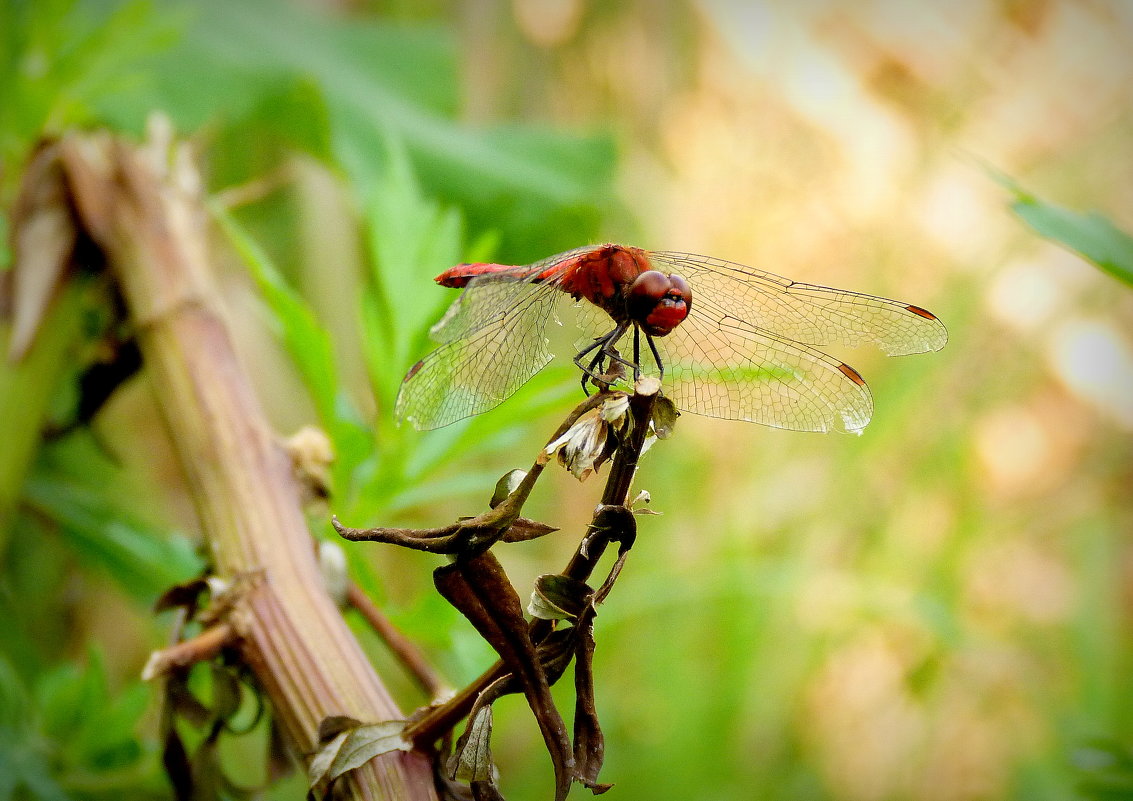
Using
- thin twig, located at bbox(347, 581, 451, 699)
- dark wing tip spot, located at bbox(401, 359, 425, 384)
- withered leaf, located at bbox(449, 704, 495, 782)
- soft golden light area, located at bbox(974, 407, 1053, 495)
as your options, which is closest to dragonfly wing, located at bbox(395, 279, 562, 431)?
dark wing tip spot, located at bbox(401, 359, 425, 384)

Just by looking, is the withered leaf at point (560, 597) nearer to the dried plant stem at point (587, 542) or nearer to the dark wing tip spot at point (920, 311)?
the dried plant stem at point (587, 542)

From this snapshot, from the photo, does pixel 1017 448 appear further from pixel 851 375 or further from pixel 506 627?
pixel 506 627

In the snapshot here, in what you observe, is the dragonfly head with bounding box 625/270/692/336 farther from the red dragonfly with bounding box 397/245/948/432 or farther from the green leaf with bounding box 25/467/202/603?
the green leaf with bounding box 25/467/202/603

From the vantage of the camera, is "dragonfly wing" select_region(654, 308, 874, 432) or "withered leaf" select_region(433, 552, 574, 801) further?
"dragonfly wing" select_region(654, 308, 874, 432)

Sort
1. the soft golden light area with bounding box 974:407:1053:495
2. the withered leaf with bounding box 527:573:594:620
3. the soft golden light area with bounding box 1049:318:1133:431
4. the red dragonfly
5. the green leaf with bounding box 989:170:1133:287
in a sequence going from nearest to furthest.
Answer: the withered leaf with bounding box 527:573:594:620
the green leaf with bounding box 989:170:1133:287
the red dragonfly
the soft golden light area with bounding box 1049:318:1133:431
the soft golden light area with bounding box 974:407:1053:495

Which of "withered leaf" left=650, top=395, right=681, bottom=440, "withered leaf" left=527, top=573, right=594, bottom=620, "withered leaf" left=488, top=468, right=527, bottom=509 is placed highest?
"withered leaf" left=650, top=395, right=681, bottom=440

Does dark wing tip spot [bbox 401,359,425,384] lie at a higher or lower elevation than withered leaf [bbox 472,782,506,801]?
higher

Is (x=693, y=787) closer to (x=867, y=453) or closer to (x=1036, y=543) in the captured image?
(x=867, y=453)
